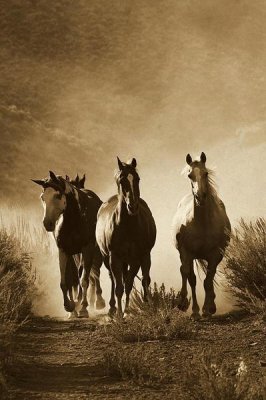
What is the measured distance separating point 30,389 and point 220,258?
5.51m

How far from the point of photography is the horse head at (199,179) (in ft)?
34.8

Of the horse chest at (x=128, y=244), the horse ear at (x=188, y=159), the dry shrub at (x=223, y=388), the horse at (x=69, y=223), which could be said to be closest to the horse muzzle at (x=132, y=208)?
the horse chest at (x=128, y=244)

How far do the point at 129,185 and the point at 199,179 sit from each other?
45.4 inches

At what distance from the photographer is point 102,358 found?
7.52 metres

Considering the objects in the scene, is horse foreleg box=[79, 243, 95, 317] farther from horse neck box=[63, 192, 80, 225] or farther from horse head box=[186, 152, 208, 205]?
horse head box=[186, 152, 208, 205]

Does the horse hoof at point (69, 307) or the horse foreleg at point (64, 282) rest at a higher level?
the horse foreleg at point (64, 282)

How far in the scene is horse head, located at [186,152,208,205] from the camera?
10617mm

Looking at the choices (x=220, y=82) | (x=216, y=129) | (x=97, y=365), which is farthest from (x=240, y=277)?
(x=220, y=82)

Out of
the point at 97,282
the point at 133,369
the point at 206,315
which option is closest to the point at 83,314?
the point at 97,282

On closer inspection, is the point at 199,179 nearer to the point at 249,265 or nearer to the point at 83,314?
the point at 249,265

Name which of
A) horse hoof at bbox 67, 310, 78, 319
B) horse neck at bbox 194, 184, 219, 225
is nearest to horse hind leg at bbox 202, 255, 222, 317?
horse neck at bbox 194, 184, 219, 225

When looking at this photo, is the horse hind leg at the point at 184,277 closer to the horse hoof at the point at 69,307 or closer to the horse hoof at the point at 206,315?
the horse hoof at the point at 206,315

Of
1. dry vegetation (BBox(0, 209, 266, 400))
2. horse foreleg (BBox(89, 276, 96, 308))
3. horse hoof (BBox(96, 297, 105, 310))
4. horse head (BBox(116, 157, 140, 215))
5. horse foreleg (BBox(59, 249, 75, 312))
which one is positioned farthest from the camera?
horse foreleg (BBox(89, 276, 96, 308))

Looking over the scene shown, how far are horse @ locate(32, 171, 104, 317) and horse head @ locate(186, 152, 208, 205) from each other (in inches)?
95.4
